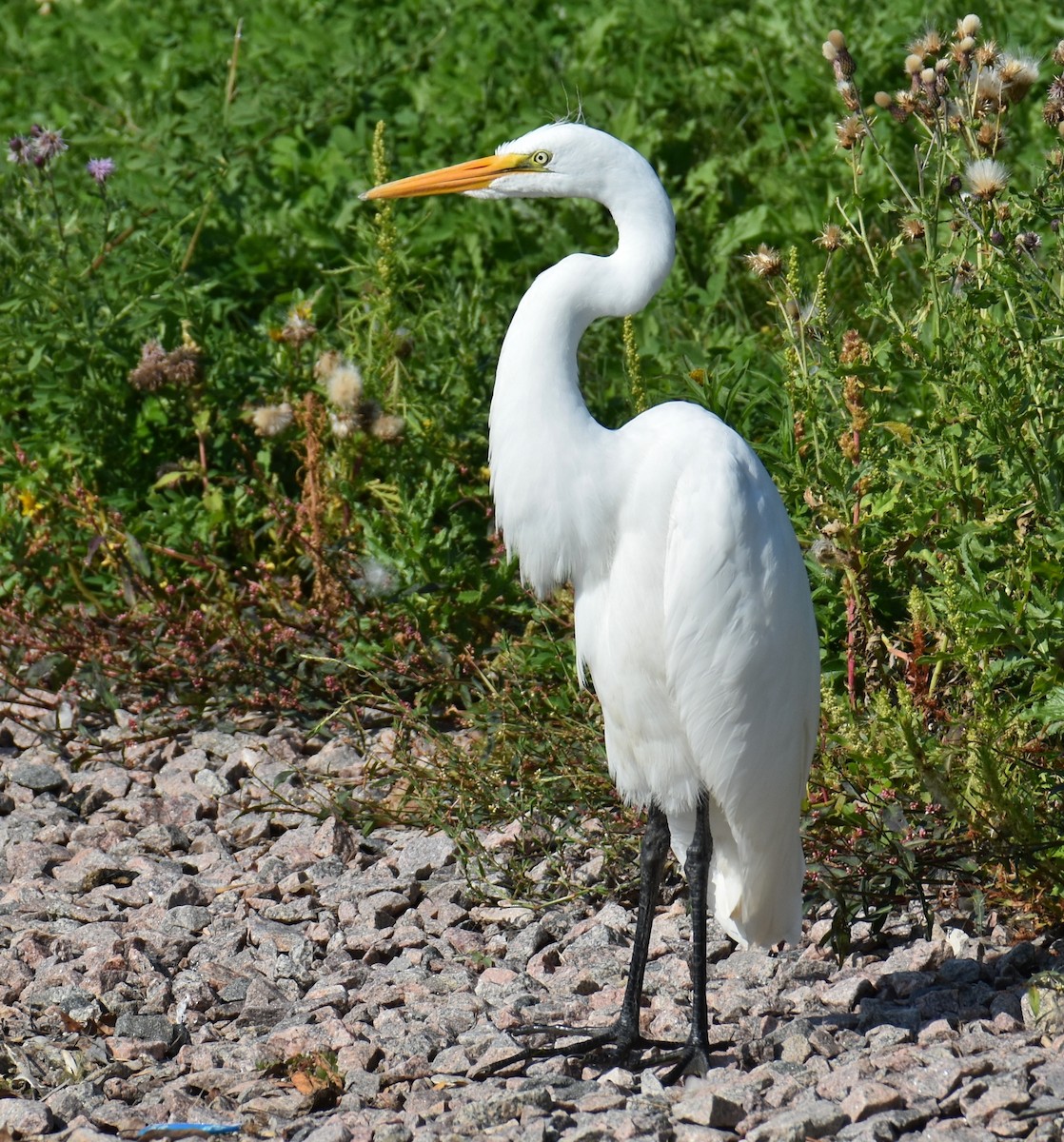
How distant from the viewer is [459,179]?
9.53 ft

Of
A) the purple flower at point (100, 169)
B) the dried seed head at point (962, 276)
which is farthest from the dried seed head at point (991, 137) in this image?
the purple flower at point (100, 169)

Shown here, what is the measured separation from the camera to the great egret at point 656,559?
2697 millimetres

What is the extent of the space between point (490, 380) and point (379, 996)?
1968 mm

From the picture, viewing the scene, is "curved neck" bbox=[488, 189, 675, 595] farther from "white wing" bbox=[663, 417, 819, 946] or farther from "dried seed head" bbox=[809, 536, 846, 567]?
"dried seed head" bbox=[809, 536, 846, 567]

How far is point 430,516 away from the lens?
3.91m

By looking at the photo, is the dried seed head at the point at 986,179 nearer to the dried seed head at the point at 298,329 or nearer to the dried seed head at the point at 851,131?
the dried seed head at the point at 851,131

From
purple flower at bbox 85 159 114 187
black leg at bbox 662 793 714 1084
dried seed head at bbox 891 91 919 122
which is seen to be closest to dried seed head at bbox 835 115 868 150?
dried seed head at bbox 891 91 919 122

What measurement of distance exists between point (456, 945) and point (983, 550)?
1371 millimetres

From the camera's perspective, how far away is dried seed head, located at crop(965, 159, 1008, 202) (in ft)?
9.52

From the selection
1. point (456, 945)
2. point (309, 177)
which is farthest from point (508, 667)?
point (309, 177)

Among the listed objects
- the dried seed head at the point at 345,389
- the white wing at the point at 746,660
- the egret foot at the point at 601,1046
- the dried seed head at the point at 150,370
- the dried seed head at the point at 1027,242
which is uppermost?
the dried seed head at the point at 1027,242

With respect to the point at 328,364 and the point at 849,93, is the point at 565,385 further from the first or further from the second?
the point at 328,364

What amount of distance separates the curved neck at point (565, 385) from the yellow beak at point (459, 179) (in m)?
0.25

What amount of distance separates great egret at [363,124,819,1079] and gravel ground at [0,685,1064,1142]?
19cm
